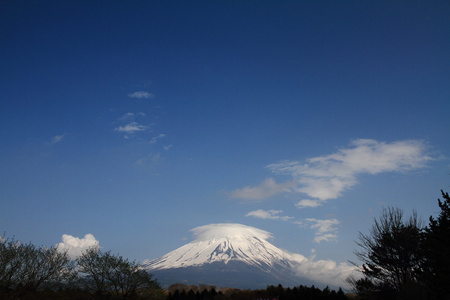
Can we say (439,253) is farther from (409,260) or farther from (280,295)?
(280,295)

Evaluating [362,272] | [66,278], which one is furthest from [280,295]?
[66,278]

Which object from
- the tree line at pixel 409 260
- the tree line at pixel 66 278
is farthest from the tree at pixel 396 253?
the tree line at pixel 66 278

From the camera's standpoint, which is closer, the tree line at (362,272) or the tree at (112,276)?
the tree line at (362,272)

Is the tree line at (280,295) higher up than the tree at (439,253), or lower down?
lower down

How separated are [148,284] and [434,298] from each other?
1164 inches

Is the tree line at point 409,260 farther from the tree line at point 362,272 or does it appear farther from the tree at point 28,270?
the tree at point 28,270

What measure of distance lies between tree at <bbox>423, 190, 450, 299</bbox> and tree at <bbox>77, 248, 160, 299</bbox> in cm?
2921

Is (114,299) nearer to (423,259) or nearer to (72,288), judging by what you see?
(72,288)

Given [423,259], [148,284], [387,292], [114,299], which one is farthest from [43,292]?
[423,259]

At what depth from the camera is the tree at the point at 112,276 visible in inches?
1412

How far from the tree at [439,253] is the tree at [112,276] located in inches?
1150

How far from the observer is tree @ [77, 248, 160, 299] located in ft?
118

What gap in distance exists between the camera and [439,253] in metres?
18.9

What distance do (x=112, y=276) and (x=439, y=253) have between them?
32.6 m
